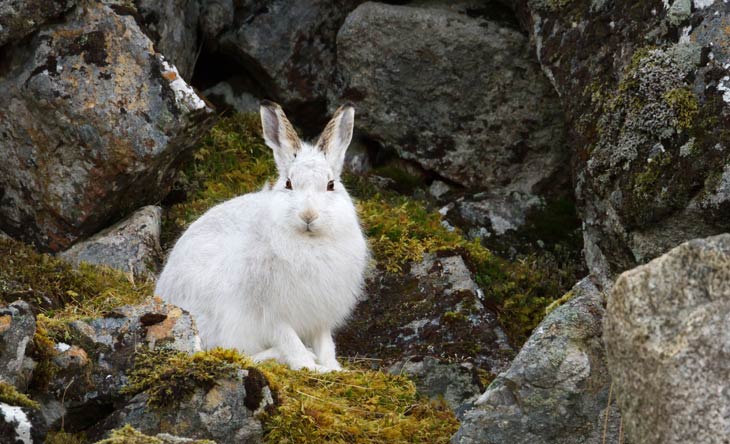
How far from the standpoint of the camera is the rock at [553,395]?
5.84 meters

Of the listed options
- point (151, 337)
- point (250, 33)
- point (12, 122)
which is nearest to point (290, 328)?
point (151, 337)

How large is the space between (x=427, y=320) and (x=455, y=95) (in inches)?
117

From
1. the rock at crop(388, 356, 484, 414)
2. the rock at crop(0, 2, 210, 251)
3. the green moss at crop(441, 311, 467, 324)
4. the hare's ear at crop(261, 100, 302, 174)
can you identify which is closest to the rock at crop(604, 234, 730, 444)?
the rock at crop(388, 356, 484, 414)

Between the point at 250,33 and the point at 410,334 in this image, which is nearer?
the point at 410,334

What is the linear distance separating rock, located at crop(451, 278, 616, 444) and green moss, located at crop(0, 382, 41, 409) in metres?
2.33

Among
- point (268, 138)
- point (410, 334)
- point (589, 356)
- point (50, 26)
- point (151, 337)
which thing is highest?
point (50, 26)

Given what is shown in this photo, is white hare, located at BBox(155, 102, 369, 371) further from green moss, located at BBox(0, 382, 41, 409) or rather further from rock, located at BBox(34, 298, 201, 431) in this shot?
green moss, located at BBox(0, 382, 41, 409)

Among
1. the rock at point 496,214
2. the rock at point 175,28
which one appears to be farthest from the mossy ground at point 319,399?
the rock at point 175,28

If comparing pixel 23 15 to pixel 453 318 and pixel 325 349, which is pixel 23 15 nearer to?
pixel 325 349

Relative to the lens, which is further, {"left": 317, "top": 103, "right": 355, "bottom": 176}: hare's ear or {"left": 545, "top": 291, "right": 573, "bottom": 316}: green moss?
{"left": 317, "top": 103, "right": 355, "bottom": 176}: hare's ear

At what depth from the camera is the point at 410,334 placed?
31.6ft

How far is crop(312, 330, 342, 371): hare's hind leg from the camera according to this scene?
28.7 feet

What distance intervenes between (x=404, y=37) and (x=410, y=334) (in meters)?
3.64

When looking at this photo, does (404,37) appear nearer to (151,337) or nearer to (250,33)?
(250,33)
